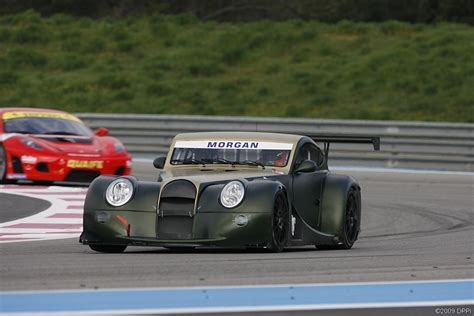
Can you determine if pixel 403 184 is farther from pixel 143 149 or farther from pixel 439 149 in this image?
pixel 143 149

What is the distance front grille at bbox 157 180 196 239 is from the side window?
154 centimetres

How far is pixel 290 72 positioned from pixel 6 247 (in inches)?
763

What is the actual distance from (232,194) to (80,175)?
8.55 m

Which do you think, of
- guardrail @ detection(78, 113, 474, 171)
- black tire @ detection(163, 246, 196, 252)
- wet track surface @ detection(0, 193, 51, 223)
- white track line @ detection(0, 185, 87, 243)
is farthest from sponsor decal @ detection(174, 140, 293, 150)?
guardrail @ detection(78, 113, 474, 171)

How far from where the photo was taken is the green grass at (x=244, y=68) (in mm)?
27000

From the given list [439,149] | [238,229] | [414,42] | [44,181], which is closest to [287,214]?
[238,229]

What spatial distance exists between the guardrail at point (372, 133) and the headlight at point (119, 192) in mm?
11679

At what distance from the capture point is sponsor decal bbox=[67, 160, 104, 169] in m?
17.9

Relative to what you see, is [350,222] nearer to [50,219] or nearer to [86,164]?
[50,219]

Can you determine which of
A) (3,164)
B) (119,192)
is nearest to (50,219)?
(119,192)

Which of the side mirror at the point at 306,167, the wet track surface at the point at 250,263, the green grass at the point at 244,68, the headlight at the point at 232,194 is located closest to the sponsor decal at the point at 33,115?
the wet track surface at the point at 250,263

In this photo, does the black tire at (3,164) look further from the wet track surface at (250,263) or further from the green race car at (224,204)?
the green race car at (224,204)

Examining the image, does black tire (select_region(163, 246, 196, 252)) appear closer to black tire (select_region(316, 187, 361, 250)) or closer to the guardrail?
black tire (select_region(316, 187, 361, 250))

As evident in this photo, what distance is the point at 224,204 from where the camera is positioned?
9758 mm
